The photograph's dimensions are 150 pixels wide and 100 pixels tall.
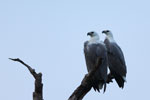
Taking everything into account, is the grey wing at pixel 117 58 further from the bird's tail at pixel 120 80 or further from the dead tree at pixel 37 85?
the dead tree at pixel 37 85

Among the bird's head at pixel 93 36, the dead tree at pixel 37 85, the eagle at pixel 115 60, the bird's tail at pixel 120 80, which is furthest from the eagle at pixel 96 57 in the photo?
the dead tree at pixel 37 85

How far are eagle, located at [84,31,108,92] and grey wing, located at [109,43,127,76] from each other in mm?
1256

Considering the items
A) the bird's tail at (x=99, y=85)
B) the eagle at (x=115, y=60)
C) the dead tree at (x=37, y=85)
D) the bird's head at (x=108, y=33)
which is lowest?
the dead tree at (x=37, y=85)

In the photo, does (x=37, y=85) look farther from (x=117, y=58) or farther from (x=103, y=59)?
(x=117, y=58)

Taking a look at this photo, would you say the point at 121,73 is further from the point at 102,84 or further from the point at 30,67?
the point at 30,67

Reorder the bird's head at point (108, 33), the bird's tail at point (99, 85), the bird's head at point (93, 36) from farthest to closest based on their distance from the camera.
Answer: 1. the bird's head at point (108, 33)
2. the bird's head at point (93, 36)
3. the bird's tail at point (99, 85)

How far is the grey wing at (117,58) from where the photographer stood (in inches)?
513

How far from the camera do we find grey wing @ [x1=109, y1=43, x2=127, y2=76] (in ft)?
42.8

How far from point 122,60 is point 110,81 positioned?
161 cm

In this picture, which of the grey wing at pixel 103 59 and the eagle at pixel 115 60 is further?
the eagle at pixel 115 60

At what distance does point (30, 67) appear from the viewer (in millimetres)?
8594

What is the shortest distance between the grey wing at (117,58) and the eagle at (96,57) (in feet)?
4.12

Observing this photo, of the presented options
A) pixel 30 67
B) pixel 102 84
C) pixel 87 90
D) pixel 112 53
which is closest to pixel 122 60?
pixel 112 53

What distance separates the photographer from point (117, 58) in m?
13.2
